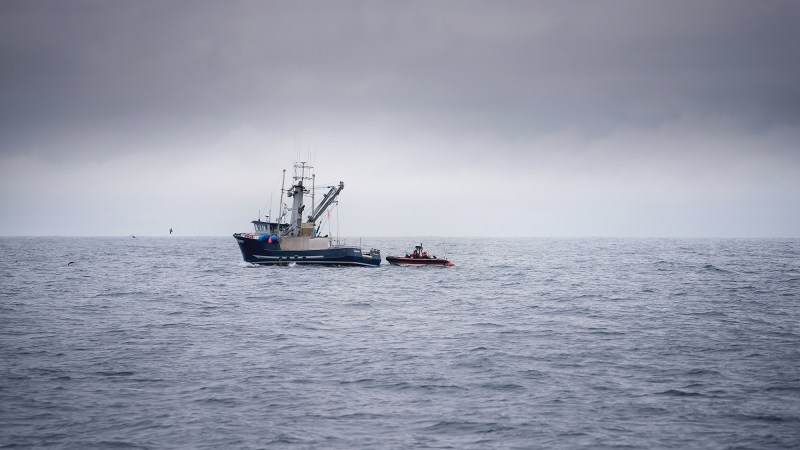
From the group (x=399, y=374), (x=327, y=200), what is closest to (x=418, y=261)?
(x=327, y=200)

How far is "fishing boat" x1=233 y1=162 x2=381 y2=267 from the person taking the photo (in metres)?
70.4

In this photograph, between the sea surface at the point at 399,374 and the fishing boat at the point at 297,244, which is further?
the fishing boat at the point at 297,244

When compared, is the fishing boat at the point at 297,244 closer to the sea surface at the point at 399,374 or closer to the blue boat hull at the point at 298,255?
the blue boat hull at the point at 298,255

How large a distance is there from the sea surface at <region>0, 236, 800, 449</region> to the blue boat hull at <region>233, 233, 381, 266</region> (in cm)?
2917

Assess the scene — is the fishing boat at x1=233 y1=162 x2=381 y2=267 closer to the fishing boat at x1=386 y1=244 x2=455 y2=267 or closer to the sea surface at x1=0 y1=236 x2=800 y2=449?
the fishing boat at x1=386 y1=244 x2=455 y2=267

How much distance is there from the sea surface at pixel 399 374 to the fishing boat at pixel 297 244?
29286 mm

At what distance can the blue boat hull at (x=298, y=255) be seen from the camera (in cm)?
7025

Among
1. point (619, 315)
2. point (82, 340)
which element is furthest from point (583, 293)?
point (82, 340)

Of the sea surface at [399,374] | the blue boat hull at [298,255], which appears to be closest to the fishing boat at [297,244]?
the blue boat hull at [298,255]

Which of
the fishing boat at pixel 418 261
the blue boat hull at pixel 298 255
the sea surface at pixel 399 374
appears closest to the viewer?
the sea surface at pixel 399 374

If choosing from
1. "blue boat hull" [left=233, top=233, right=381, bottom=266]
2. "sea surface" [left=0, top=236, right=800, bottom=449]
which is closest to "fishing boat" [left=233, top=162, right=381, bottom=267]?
"blue boat hull" [left=233, top=233, right=381, bottom=266]

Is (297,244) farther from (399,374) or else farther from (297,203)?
(399,374)

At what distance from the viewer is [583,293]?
4862 cm

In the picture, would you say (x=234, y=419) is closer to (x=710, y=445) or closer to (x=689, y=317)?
(x=710, y=445)
